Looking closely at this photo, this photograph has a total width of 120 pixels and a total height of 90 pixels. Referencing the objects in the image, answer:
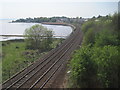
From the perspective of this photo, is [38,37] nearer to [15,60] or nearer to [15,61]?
[15,60]

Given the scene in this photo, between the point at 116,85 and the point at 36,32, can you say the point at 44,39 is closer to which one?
the point at 36,32

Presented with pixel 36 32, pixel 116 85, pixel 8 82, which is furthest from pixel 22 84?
pixel 36 32

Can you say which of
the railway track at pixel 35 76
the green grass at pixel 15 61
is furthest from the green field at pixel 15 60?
the railway track at pixel 35 76

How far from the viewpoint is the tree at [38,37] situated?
49.2 m

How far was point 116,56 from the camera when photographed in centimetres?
1625

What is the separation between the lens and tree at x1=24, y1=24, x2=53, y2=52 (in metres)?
49.2

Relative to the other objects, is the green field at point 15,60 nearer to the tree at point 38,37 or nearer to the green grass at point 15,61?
the green grass at point 15,61

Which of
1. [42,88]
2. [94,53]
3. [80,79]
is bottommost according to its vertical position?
[42,88]

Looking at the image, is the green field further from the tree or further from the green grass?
the tree

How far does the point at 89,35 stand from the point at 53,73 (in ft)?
46.5

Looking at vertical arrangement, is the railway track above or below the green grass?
above

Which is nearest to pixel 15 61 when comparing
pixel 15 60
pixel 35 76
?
pixel 15 60

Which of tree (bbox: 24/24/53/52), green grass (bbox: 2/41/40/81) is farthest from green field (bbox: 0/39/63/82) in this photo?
tree (bbox: 24/24/53/52)

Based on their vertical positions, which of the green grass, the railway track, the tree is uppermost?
the tree
